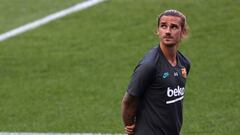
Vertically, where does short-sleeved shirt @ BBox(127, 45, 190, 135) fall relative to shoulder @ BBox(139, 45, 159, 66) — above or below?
below

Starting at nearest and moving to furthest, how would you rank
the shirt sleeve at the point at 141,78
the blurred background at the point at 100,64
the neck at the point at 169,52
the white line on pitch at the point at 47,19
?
the shirt sleeve at the point at 141,78 < the neck at the point at 169,52 < the blurred background at the point at 100,64 < the white line on pitch at the point at 47,19

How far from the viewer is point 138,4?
16.9 meters

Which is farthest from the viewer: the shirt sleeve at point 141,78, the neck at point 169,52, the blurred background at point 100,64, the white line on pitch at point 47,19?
the white line on pitch at point 47,19

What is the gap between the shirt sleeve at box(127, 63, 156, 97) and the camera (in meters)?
4.76

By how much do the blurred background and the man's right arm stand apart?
4.01 metres

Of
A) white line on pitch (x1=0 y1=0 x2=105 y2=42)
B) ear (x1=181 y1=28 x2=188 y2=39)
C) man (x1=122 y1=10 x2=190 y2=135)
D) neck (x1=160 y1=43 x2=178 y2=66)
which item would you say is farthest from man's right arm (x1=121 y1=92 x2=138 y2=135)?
white line on pitch (x1=0 y1=0 x2=105 y2=42)

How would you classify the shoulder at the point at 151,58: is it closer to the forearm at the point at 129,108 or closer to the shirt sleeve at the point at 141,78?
the shirt sleeve at the point at 141,78

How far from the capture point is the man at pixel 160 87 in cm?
482

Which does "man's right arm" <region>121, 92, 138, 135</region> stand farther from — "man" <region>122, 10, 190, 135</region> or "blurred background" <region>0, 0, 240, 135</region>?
"blurred background" <region>0, 0, 240, 135</region>

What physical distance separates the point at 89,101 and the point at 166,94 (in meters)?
5.81

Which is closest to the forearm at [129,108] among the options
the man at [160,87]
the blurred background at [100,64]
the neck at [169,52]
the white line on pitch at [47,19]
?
the man at [160,87]

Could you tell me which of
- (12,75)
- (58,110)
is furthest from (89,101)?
(12,75)

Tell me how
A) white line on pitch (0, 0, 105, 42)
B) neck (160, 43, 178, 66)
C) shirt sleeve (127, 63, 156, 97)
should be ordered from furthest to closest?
white line on pitch (0, 0, 105, 42), neck (160, 43, 178, 66), shirt sleeve (127, 63, 156, 97)

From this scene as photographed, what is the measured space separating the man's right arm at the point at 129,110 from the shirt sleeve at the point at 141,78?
0.08 m
